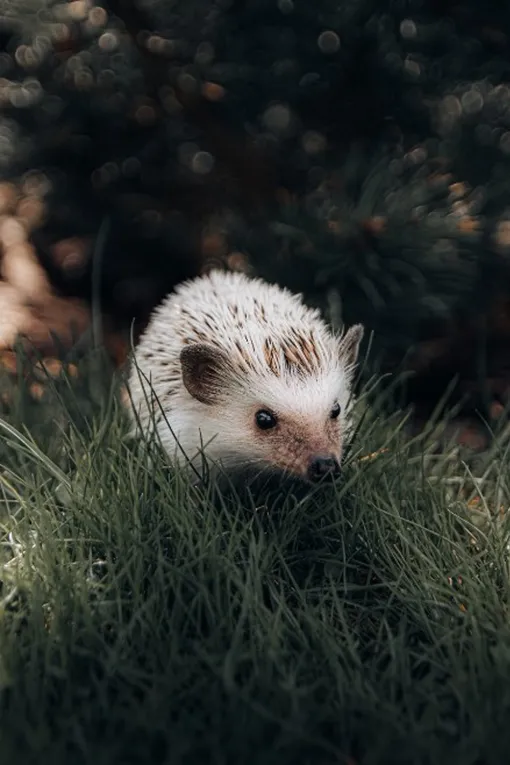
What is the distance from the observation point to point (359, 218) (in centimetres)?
348

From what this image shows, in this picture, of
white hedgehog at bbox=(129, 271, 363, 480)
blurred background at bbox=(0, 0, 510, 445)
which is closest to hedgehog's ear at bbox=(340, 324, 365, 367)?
white hedgehog at bbox=(129, 271, 363, 480)

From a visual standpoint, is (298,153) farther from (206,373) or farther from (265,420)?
(265,420)

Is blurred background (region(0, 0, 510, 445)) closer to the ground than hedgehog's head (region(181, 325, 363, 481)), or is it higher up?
higher up

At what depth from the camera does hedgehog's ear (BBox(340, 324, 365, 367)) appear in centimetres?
289

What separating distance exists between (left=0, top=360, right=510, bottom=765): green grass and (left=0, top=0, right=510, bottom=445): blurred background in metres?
0.85

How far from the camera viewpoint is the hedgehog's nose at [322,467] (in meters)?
2.56

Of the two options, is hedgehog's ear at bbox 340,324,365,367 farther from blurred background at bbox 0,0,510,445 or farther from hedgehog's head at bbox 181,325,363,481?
blurred background at bbox 0,0,510,445

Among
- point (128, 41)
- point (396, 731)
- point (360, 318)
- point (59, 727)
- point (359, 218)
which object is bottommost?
point (59, 727)

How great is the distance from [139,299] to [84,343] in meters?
0.73

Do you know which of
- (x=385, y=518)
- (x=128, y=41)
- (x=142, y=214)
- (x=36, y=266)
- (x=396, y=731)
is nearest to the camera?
(x=396, y=731)

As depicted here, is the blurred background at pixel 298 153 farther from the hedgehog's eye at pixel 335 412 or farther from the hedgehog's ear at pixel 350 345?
the hedgehog's eye at pixel 335 412

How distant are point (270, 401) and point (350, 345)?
33cm

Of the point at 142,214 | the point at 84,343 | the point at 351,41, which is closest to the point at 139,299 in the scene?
the point at 142,214

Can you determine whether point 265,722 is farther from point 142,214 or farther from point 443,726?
point 142,214
